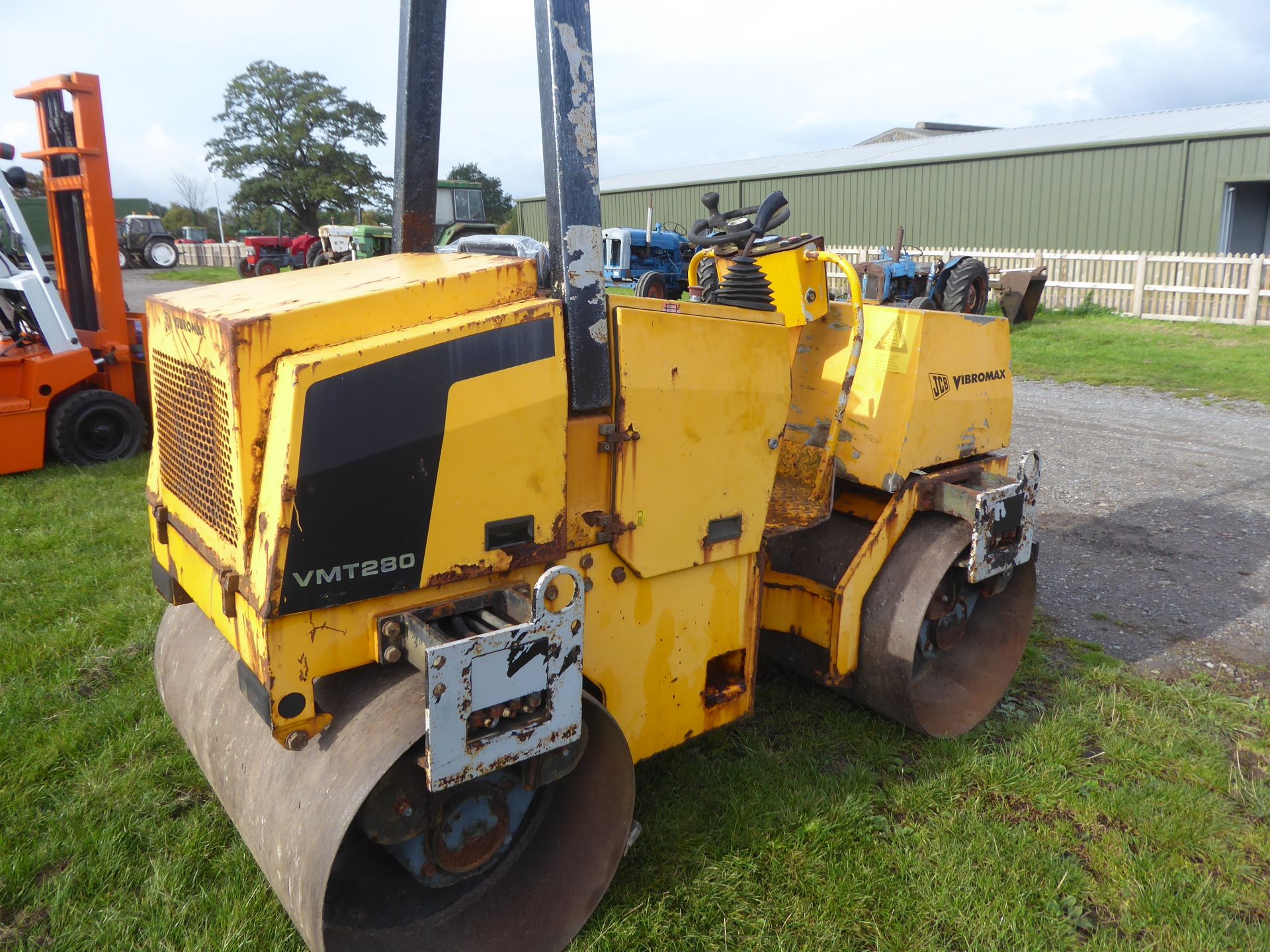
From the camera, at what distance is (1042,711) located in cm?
371

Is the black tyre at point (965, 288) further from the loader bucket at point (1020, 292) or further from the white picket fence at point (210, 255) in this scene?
the white picket fence at point (210, 255)

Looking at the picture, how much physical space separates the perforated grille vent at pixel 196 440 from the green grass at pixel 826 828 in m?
1.12

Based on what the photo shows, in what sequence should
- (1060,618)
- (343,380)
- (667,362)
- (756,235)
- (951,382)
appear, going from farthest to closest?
(1060,618), (951,382), (756,235), (667,362), (343,380)

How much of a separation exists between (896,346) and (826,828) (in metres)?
1.66

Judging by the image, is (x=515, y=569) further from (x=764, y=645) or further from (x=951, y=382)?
→ (x=951, y=382)

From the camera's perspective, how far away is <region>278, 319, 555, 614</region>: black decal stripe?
1960 millimetres

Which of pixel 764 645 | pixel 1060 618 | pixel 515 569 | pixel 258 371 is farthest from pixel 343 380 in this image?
pixel 1060 618

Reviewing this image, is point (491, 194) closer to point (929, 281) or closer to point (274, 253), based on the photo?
point (274, 253)

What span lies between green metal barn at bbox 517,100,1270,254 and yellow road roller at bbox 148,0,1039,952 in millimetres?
17649

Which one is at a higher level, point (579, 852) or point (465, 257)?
point (465, 257)

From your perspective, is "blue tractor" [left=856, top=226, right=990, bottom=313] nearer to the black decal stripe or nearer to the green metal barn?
the green metal barn

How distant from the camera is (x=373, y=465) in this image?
2.02m

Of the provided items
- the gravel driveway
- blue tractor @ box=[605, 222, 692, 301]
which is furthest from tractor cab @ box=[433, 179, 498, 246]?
the gravel driveway

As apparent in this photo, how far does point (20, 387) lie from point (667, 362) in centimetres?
615
